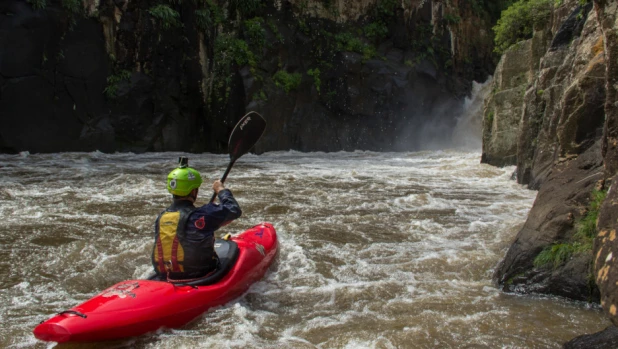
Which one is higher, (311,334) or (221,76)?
(221,76)

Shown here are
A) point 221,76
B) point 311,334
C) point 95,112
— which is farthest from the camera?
point 221,76

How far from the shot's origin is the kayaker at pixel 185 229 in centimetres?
338

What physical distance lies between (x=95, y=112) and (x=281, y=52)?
5.79 meters

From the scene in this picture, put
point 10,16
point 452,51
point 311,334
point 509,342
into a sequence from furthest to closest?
1. point 452,51
2. point 10,16
3. point 311,334
4. point 509,342

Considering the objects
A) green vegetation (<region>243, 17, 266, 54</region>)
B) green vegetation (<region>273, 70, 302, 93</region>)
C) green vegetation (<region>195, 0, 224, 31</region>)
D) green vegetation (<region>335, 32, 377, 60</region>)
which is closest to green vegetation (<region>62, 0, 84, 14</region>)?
green vegetation (<region>195, 0, 224, 31</region>)

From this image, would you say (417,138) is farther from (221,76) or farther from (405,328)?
(405,328)

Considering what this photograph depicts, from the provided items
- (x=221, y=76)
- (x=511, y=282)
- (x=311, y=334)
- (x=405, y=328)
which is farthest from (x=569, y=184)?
(x=221, y=76)

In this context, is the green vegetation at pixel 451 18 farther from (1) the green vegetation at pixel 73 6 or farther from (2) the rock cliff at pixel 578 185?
(2) the rock cliff at pixel 578 185

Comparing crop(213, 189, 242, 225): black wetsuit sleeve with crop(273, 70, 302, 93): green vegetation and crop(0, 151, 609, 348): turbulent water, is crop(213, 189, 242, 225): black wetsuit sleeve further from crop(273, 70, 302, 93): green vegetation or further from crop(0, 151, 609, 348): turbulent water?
crop(273, 70, 302, 93): green vegetation

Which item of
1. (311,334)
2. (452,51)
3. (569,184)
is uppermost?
(452,51)

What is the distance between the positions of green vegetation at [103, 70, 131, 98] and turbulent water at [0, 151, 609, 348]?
4799 millimetres

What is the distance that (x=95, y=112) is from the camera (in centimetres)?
1388

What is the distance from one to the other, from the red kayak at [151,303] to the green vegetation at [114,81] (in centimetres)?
1106

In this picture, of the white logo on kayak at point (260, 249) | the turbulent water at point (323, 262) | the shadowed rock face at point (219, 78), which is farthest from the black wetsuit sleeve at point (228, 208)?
the shadowed rock face at point (219, 78)
